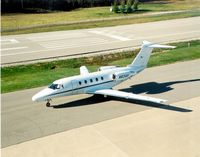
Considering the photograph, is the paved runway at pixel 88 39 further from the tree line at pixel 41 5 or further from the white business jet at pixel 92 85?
the tree line at pixel 41 5

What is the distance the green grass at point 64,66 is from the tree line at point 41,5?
51181 millimetres

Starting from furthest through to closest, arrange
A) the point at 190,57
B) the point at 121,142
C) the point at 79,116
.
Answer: the point at 190,57
the point at 79,116
the point at 121,142

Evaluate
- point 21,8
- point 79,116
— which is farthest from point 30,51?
point 21,8

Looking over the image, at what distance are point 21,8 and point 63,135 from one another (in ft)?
245

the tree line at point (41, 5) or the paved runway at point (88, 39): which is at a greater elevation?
the tree line at point (41, 5)

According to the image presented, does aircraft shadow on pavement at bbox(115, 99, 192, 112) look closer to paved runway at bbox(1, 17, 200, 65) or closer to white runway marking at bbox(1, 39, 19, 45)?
paved runway at bbox(1, 17, 200, 65)

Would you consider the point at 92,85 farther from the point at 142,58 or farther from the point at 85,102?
the point at 142,58

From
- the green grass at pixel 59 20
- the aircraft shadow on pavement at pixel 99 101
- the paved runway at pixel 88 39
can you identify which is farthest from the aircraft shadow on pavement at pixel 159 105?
the green grass at pixel 59 20

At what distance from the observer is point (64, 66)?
38250 millimetres

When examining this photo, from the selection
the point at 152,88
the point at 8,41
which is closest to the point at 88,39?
the point at 8,41

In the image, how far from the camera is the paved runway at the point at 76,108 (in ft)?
71.4

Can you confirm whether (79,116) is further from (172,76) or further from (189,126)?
(172,76)

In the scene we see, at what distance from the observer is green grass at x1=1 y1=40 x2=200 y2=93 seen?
31.4 metres

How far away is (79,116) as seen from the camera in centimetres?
2339
